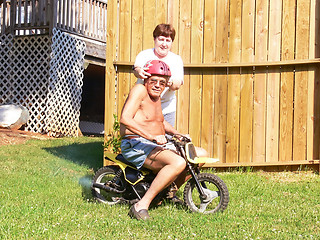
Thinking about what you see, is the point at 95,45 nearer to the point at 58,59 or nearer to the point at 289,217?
the point at 58,59

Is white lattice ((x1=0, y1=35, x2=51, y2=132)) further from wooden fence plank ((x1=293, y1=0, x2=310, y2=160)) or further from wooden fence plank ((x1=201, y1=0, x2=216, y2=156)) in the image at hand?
wooden fence plank ((x1=293, y1=0, x2=310, y2=160))

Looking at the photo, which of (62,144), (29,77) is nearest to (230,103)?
(62,144)

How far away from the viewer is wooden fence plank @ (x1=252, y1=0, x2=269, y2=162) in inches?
249

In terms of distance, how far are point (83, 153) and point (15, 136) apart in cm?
265

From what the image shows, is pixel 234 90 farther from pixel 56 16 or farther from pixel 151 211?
pixel 56 16

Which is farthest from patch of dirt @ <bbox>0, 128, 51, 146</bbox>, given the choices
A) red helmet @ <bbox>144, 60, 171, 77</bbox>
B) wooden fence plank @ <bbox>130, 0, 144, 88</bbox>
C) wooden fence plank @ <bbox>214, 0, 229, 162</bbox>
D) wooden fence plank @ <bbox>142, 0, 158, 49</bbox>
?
red helmet @ <bbox>144, 60, 171, 77</bbox>

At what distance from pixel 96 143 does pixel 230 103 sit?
4.42 m

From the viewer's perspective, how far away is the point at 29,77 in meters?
12.9

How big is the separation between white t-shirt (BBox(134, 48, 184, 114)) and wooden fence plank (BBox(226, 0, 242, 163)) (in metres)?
1.72

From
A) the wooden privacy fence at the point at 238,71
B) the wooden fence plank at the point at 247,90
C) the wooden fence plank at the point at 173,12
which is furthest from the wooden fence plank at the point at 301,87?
the wooden fence plank at the point at 173,12

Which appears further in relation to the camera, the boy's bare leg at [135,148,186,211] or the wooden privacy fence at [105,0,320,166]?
the wooden privacy fence at [105,0,320,166]

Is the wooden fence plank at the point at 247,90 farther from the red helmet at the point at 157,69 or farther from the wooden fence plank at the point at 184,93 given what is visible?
the red helmet at the point at 157,69

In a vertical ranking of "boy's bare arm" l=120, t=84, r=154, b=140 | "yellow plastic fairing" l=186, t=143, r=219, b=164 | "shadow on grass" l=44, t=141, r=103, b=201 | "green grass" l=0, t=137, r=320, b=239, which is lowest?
"green grass" l=0, t=137, r=320, b=239

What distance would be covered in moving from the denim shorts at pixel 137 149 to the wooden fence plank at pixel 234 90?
251 centimetres
